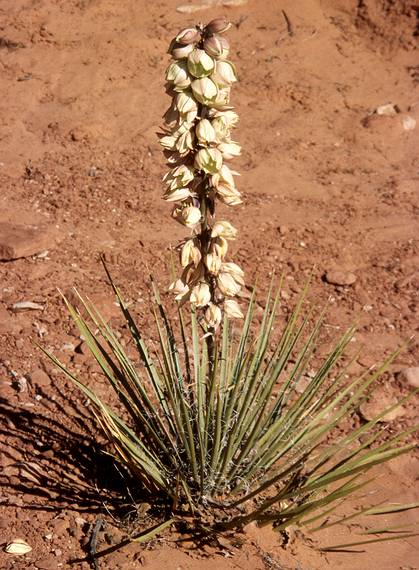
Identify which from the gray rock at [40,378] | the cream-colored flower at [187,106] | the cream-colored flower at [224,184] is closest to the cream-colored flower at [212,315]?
the cream-colored flower at [224,184]

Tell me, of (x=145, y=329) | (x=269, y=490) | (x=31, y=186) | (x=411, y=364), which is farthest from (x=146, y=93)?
(x=269, y=490)

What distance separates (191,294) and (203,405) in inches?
20.7

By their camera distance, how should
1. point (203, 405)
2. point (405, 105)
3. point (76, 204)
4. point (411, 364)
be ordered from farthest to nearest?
point (405, 105)
point (76, 204)
point (411, 364)
point (203, 405)

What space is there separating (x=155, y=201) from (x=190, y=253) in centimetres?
303

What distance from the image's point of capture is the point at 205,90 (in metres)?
2.12

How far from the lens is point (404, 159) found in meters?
5.86

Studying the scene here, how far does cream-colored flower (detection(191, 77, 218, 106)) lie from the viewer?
2119 millimetres

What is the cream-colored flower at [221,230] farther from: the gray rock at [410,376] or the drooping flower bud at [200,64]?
the gray rock at [410,376]

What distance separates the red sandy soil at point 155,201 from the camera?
2.94 meters

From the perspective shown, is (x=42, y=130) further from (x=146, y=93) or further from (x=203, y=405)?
(x=203, y=405)

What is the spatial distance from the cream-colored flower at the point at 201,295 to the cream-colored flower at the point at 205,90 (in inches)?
22.3

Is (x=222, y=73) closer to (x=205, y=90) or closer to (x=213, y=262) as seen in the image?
(x=205, y=90)

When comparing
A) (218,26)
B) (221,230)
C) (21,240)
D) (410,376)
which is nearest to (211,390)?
(221,230)

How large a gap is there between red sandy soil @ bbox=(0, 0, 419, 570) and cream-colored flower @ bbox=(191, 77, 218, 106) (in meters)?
1.51
